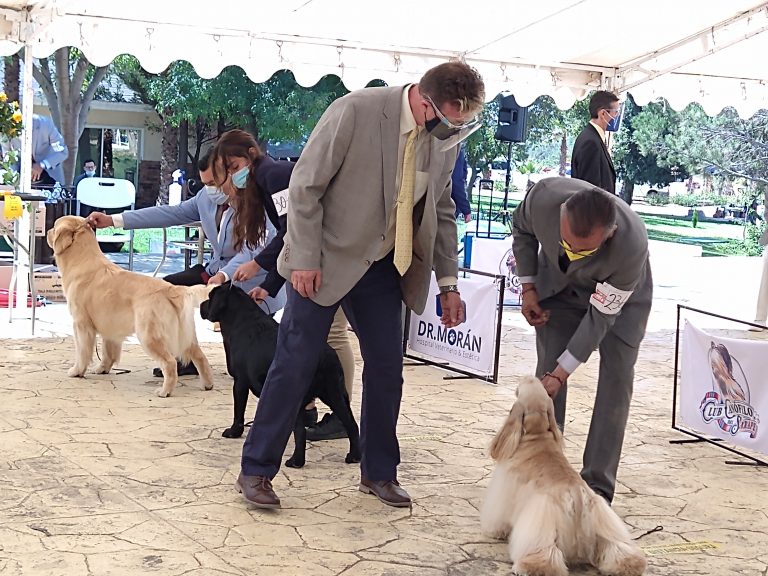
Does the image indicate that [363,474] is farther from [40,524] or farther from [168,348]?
[168,348]

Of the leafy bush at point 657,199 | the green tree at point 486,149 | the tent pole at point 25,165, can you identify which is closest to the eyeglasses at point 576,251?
the tent pole at point 25,165

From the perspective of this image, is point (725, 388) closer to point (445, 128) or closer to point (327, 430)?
point (327, 430)

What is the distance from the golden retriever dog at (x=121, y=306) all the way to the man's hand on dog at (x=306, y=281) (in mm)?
2257

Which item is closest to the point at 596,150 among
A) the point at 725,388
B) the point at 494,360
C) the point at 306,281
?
the point at 494,360

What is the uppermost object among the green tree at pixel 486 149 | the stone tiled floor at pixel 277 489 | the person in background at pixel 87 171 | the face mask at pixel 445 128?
the green tree at pixel 486 149

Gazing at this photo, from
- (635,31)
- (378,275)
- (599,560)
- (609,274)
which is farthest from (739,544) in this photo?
(635,31)

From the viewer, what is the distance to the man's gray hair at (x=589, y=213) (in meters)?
3.42

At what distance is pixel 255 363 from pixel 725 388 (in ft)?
8.23

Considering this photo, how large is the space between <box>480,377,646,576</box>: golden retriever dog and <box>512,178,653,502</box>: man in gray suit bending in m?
0.29

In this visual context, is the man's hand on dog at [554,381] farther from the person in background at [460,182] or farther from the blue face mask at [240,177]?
the person in background at [460,182]

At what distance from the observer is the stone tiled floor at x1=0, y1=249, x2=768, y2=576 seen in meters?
3.36

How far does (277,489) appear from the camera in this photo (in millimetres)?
4105

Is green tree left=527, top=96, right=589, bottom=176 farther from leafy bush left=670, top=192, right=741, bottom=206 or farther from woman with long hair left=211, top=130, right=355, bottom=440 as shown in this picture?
woman with long hair left=211, top=130, right=355, bottom=440

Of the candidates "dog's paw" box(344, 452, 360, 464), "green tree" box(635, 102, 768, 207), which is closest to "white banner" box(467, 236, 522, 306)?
"dog's paw" box(344, 452, 360, 464)
